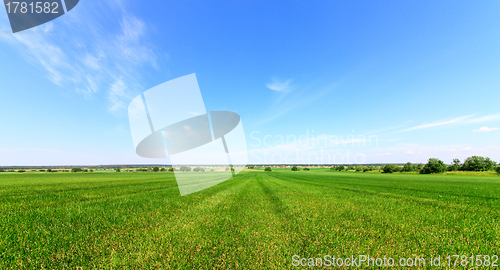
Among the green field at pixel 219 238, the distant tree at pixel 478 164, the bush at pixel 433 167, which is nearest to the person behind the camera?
the green field at pixel 219 238

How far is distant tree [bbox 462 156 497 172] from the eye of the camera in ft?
296

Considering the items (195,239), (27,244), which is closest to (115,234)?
(27,244)

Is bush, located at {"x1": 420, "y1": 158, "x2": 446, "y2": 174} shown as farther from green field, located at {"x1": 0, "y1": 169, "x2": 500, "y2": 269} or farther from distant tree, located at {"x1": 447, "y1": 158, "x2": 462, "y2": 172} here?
green field, located at {"x1": 0, "y1": 169, "x2": 500, "y2": 269}

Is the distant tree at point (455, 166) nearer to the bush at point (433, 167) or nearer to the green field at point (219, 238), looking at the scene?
the bush at point (433, 167)

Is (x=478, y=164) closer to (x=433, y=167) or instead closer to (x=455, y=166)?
(x=455, y=166)

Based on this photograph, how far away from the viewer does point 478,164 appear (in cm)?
9088

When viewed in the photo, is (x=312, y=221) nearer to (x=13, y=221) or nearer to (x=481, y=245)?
(x=481, y=245)

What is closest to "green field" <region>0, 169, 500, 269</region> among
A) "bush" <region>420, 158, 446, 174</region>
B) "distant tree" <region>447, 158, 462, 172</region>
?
"bush" <region>420, 158, 446, 174</region>

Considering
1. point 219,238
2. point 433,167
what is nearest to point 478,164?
point 433,167

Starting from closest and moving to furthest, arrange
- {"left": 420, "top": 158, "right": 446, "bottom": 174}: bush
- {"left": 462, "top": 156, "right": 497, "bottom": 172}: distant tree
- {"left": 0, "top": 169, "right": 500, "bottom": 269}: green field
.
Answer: {"left": 0, "top": 169, "right": 500, "bottom": 269}: green field, {"left": 420, "top": 158, "right": 446, "bottom": 174}: bush, {"left": 462, "top": 156, "right": 497, "bottom": 172}: distant tree

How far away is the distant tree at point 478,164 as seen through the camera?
90125 mm

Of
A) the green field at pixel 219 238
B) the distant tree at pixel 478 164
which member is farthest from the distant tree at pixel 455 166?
the green field at pixel 219 238

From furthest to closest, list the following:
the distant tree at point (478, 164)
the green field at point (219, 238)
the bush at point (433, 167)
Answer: the distant tree at point (478, 164) < the bush at point (433, 167) < the green field at point (219, 238)

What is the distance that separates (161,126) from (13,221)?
5.25 metres
